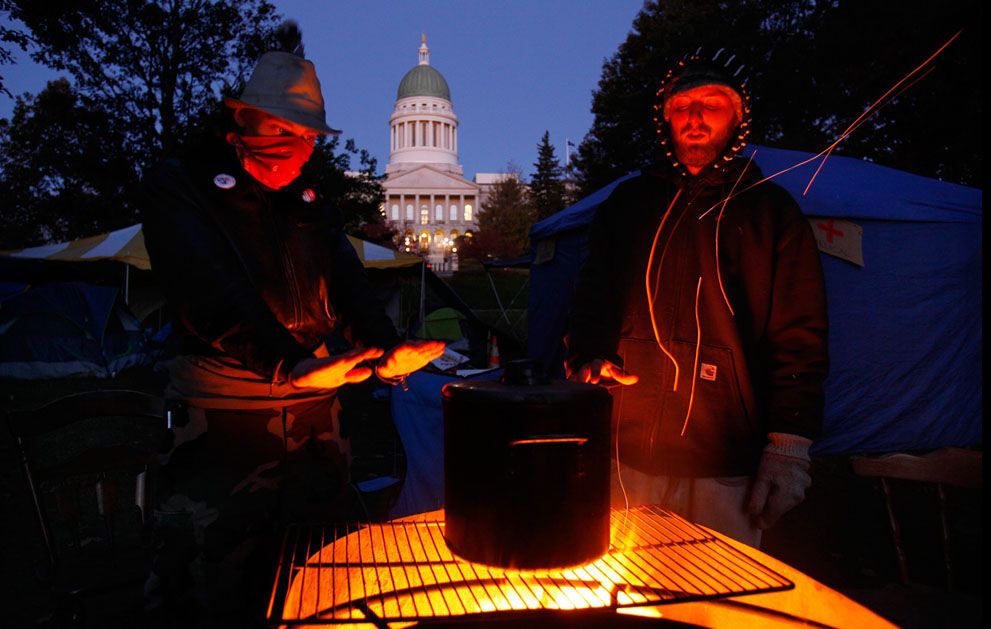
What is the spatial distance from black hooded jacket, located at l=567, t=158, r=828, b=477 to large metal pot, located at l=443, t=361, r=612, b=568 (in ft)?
2.13

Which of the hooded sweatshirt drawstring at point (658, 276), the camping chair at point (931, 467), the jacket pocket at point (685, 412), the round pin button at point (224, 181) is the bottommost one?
the camping chair at point (931, 467)

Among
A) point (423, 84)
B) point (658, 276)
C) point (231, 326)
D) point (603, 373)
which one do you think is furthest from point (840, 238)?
point (423, 84)

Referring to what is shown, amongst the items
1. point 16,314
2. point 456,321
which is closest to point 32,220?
point 16,314

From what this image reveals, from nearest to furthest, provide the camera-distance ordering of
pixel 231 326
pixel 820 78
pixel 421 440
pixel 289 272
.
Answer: pixel 231 326, pixel 289 272, pixel 421 440, pixel 820 78

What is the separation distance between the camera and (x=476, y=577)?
1504 millimetres

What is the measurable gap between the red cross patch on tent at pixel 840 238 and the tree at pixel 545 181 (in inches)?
1879

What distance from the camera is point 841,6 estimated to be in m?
18.0

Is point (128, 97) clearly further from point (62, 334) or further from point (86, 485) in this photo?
point (86, 485)

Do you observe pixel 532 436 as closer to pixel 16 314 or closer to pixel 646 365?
pixel 646 365

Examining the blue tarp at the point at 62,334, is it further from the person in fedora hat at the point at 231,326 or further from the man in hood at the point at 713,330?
the man in hood at the point at 713,330

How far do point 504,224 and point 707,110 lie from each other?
5329cm

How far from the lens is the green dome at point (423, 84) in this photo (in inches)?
3317

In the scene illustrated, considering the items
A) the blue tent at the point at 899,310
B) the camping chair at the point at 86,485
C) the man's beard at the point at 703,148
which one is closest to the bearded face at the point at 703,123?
the man's beard at the point at 703,148

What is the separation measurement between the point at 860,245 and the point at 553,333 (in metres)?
3.79
